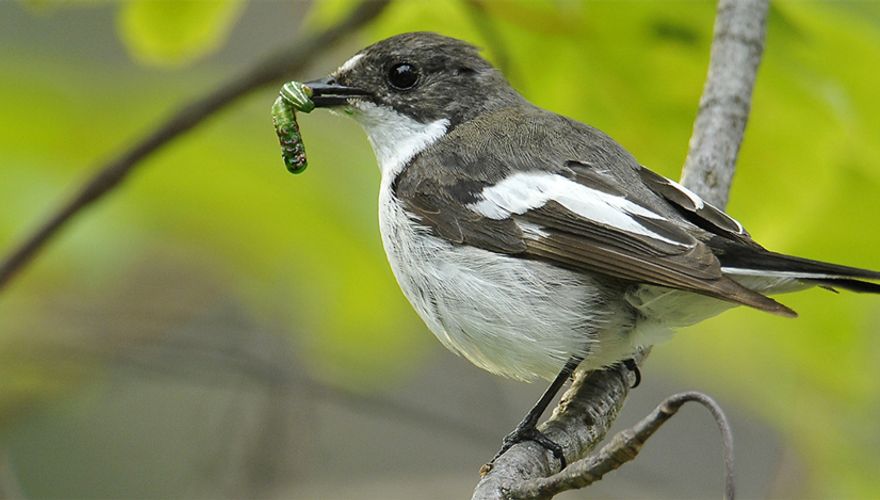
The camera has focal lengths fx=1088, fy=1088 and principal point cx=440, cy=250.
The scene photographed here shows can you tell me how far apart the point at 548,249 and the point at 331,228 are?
94 centimetres

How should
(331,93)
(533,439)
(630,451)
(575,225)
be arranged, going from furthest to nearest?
1. (331,93)
2. (575,225)
3. (533,439)
4. (630,451)

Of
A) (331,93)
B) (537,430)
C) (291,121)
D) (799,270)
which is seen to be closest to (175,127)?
(291,121)

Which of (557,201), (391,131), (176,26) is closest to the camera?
(557,201)

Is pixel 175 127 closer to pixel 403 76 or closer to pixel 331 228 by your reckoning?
pixel 331 228

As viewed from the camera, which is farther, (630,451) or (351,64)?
(351,64)

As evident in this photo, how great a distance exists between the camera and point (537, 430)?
2.93 m

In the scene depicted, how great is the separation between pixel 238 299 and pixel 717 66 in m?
2.09

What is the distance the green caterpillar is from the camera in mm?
3268

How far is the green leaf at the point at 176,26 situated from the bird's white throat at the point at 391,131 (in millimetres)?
603

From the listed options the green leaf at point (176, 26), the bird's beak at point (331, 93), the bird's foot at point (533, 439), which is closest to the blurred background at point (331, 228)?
the green leaf at point (176, 26)

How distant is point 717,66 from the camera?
134 inches

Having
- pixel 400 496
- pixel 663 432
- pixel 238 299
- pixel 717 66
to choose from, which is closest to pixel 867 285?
pixel 717 66

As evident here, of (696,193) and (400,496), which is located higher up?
(696,193)

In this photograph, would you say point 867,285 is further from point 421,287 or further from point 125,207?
point 125,207
